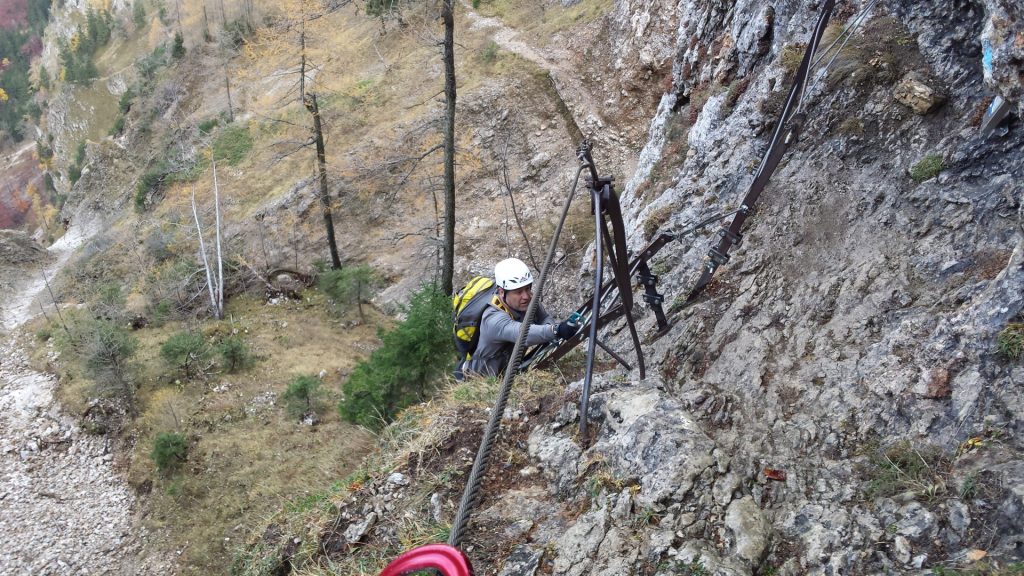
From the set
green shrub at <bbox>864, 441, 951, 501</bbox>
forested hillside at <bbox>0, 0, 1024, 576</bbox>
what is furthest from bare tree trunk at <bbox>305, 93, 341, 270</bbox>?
green shrub at <bbox>864, 441, 951, 501</bbox>

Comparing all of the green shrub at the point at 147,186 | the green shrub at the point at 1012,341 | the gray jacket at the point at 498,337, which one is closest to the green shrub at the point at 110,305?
the green shrub at the point at 147,186

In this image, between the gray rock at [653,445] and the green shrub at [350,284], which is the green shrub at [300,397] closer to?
the green shrub at [350,284]

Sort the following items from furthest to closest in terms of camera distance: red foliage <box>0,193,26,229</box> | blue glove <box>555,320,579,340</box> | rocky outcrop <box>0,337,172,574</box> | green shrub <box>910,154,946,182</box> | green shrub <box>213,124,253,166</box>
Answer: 1. red foliage <box>0,193,26,229</box>
2. green shrub <box>213,124,253,166</box>
3. rocky outcrop <box>0,337,172,574</box>
4. blue glove <box>555,320,579,340</box>
5. green shrub <box>910,154,946,182</box>

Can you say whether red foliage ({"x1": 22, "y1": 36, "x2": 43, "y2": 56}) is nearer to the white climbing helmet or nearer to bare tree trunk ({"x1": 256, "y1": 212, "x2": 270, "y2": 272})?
bare tree trunk ({"x1": 256, "y1": 212, "x2": 270, "y2": 272})

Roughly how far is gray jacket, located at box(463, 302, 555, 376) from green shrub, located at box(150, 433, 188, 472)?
11.3 metres

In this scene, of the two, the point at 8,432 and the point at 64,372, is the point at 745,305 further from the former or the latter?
the point at 64,372

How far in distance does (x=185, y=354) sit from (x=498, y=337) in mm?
A: 16140

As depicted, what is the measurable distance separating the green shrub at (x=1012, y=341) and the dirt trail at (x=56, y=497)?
14.6m

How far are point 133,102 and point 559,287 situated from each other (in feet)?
194

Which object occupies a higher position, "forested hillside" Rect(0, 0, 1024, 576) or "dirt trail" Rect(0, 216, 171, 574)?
"forested hillside" Rect(0, 0, 1024, 576)

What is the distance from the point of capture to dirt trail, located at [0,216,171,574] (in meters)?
13.2

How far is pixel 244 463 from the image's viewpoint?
13984 mm

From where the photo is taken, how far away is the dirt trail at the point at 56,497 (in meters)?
13.2

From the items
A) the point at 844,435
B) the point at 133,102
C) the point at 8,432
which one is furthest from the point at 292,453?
the point at 133,102
